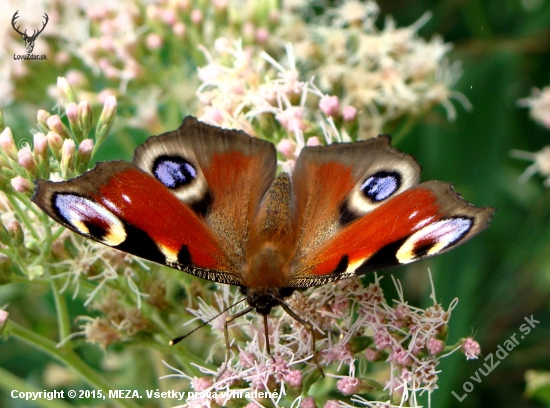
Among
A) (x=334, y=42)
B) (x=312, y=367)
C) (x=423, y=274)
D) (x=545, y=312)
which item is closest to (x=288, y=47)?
(x=334, y=42)

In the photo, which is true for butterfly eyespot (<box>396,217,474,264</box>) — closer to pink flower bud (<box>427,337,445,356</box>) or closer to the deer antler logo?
pink flower bud (<box>427,337,445,356</box>)

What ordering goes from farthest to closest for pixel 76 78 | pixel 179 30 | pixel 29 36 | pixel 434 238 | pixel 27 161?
pixel 29 36 → pixel 76 78 → pixel 179 30 → pixel 27 161 → pixel 434 238

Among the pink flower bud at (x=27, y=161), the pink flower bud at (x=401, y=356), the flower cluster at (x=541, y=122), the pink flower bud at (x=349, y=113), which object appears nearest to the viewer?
the pink flower bud at (x=401, y=356)

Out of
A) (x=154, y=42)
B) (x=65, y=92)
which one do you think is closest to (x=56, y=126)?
(x=65, y=92)

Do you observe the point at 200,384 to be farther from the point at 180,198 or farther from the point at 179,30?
the point at 179,30

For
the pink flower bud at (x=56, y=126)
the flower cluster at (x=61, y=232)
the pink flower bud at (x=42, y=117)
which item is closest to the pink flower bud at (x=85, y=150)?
the flower cluster at (x=61, y=232)

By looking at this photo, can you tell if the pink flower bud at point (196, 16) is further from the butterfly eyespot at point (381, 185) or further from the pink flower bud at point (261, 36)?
the butterfly eyespot at point (381, 185)

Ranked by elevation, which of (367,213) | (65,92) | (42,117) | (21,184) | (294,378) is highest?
(65,92)
